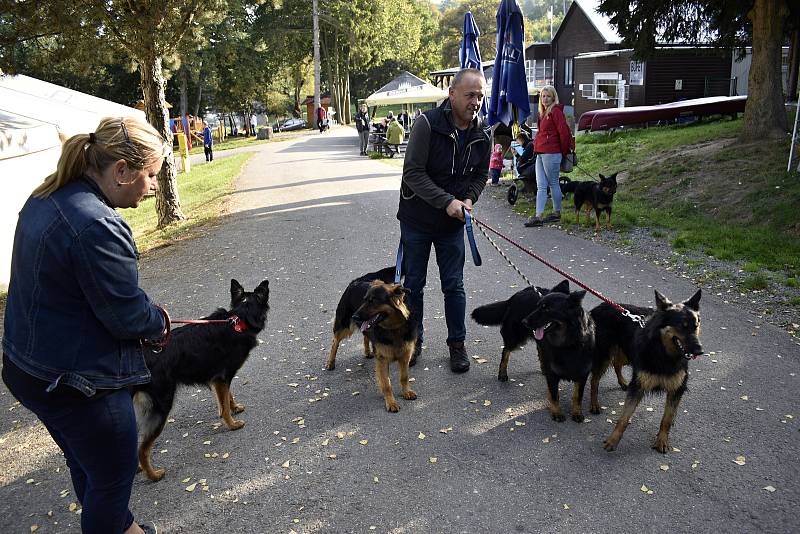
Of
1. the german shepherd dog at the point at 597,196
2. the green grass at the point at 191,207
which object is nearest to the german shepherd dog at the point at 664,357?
the german shepherd dog at the point at 597,196

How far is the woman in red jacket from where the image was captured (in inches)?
388

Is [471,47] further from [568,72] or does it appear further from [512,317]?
[568,72]

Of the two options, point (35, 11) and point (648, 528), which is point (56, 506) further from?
point (35, 11)

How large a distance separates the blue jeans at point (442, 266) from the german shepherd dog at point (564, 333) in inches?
42.1

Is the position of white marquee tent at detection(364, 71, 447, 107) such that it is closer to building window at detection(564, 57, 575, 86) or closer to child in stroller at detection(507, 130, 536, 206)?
child in stroller at detection(507, 130, 536, 206)

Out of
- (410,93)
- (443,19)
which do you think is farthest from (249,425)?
(443,19)

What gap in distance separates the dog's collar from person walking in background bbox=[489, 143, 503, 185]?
11.5 m

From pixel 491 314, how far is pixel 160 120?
1048 cm

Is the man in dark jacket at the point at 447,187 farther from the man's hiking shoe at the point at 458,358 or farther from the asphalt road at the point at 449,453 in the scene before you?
the asphalt road at the point at 449,453

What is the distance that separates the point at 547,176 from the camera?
1031cm

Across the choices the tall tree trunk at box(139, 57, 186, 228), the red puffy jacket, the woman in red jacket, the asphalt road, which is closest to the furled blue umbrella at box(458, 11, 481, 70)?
the woman in red jacket

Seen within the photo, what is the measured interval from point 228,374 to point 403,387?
1370 mm

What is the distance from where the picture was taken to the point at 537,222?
10.4 meters

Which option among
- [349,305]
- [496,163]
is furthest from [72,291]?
[496,163]
